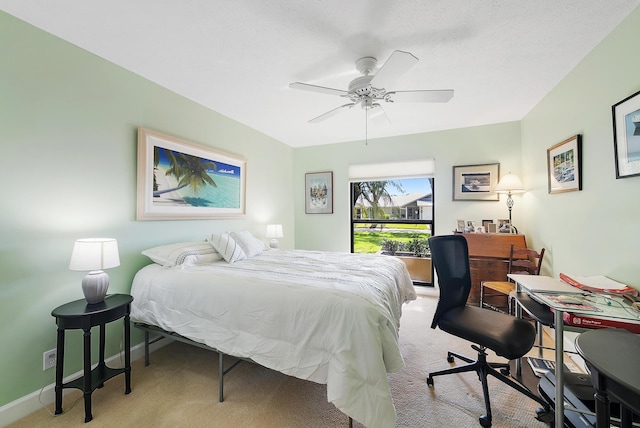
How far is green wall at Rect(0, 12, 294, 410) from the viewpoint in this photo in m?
1.65

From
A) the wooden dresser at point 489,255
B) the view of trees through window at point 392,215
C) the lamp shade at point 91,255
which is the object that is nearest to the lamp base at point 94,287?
the lamp shade at point 91,255

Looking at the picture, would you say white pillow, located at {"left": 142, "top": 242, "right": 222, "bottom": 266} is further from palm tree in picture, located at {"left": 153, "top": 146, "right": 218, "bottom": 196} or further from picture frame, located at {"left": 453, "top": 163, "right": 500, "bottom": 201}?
picture frame, located at {"left": 453, "top": 163, "right": 500, "bottom": 201}

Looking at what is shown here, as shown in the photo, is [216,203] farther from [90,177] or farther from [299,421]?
[299,421]

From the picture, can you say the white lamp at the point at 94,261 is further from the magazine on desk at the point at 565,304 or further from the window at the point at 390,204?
the window at the point at 390,204

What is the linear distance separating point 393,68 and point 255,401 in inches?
98.8

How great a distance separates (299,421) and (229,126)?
3.29 meters

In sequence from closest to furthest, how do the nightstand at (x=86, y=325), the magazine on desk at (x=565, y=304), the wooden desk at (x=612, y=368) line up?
Result: the wooden desk at (x=612, y=368) → the magazine on desk at (x=565, y=304) → the nightstand at (x=86, y=325)

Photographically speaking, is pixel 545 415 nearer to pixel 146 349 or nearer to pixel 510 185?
pixel 510 185

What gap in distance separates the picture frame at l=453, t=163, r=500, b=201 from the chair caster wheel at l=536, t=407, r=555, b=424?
277 centimetres

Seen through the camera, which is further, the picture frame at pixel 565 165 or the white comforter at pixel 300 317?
the picture frame at pixel 565 165

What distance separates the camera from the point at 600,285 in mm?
1663

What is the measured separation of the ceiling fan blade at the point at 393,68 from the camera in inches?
62.3

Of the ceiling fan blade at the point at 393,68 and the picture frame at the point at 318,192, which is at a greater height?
the ceiling fan blade at the point at 393,68

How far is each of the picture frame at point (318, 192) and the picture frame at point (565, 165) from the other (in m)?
3.04
